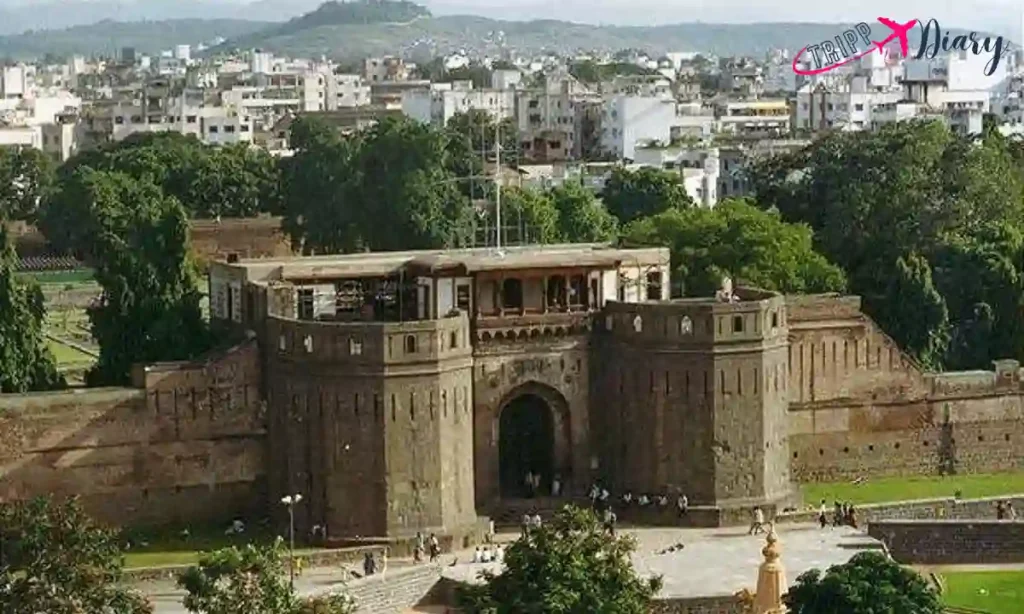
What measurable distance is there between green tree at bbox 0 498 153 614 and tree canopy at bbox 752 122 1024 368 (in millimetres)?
30160

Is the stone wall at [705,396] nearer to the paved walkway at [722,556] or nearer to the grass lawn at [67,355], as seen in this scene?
the paved walkway at [722,556]

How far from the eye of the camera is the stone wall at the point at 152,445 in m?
42.4

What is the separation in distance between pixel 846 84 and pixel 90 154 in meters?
51.5

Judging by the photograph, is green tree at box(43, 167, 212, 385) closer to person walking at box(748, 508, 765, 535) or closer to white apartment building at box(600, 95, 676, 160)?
person walking at box(748, 508, 765, 535)

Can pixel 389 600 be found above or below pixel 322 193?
below

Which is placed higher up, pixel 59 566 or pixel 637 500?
pixel 59 566

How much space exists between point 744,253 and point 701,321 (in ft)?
42.6

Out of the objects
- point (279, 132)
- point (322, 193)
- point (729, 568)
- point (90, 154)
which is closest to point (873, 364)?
point (729, 568)

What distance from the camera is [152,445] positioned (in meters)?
43.3

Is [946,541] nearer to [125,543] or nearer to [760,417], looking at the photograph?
[760,417]

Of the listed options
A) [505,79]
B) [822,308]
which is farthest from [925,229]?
[505,79]

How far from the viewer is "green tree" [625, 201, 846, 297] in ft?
184

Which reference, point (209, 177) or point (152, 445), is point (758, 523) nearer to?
point (152, 445)

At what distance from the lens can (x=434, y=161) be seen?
242 ft
